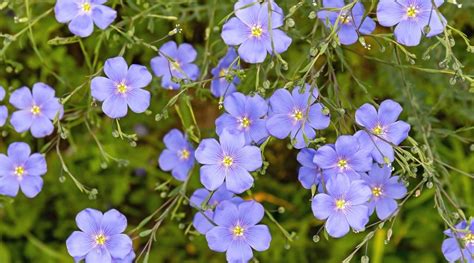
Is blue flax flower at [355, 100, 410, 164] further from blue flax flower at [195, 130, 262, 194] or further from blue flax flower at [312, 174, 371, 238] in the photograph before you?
blue flax flower at [195, 130, 262, 194]

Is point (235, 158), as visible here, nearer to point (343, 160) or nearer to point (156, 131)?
point (343, 160)

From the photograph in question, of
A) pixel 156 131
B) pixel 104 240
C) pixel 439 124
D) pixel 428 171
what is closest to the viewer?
pixel 428 171

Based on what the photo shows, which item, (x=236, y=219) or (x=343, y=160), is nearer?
(x=343, y=160)

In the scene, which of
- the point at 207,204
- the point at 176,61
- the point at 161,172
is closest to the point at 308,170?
the point at 207,204

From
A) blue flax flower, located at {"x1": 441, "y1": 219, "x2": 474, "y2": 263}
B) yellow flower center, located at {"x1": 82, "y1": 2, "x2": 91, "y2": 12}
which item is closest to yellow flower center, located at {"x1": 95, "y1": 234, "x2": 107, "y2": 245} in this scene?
yellow flower center, located at {"x1": 82, "y1": 2, "x2": 91, "y2": 12}

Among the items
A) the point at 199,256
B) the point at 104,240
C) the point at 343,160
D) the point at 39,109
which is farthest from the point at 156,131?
the point at 343,160
